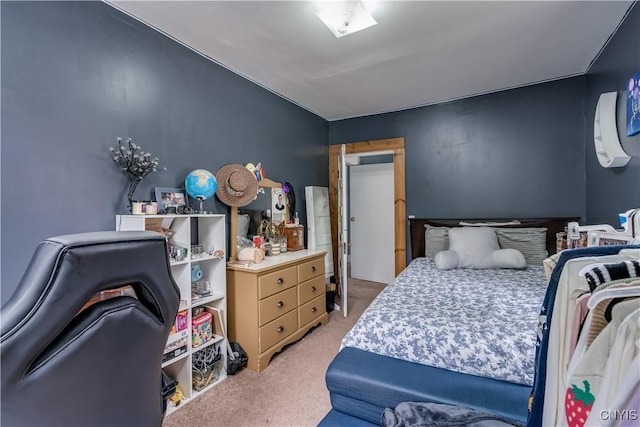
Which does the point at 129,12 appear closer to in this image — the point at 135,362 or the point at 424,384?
the point at 135,362

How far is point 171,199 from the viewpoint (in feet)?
6.57

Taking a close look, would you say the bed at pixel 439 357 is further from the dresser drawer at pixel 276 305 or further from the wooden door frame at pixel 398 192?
the wooden door frame at pixel 398 192

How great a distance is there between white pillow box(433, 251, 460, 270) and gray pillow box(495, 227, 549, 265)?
0.65 m

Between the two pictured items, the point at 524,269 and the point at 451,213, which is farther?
the point at 451,213

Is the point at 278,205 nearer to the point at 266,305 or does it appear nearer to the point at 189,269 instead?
the point at 266,305

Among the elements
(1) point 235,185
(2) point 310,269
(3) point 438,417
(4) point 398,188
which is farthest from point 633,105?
(1) point 235,185

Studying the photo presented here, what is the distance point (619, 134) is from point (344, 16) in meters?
2.06

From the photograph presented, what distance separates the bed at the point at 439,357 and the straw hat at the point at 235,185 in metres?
1.41

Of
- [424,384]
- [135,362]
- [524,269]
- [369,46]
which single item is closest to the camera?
[135,362]

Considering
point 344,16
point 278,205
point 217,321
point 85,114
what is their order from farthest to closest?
point 278,205
point 217,321
point 344,16
point 85,114

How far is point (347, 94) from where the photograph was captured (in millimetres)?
3172

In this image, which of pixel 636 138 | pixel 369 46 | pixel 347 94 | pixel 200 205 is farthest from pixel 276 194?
pixel 636 138

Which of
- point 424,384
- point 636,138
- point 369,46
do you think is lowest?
point 424,384

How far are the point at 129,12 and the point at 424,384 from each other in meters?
2.74
